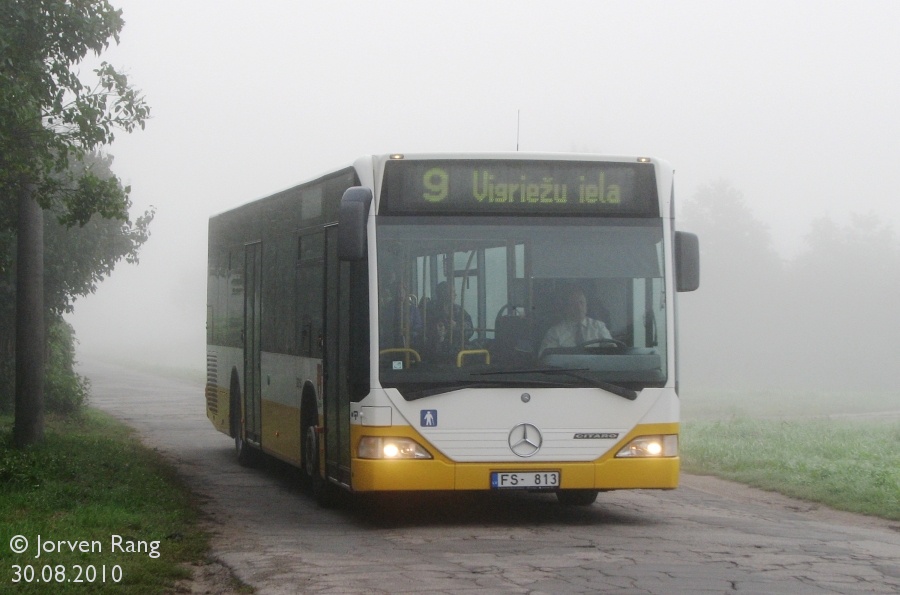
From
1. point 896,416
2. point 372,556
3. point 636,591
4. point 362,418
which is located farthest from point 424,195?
point 896,416

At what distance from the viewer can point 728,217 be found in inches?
4279

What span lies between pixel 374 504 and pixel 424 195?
344 cm

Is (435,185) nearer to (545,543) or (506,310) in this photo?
(506,310)

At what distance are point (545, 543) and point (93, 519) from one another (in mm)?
3503

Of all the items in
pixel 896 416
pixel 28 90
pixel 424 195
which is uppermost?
pixel 28 90

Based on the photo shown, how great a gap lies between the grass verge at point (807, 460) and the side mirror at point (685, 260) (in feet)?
11.6

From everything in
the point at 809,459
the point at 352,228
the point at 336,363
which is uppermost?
the point at 352,228

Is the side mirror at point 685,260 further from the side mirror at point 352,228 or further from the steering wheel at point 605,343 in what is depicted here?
the side mirror at point 352,228

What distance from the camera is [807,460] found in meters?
18.9

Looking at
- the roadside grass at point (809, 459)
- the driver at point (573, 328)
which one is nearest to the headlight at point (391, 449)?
the driver at point (573, 328)

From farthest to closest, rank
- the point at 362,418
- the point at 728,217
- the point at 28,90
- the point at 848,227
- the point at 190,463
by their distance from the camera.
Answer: the point at 848,227, the point at 728,217, the point at 190,463, the point at 28,90, the point at 362,418

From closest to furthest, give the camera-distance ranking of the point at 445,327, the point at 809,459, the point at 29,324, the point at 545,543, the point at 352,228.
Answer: the point at 545,543 → the point at 352,228 → the point at 445,327 → the point at 29,324 → the point at 809,459

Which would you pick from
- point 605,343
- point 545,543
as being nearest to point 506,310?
point 605,343

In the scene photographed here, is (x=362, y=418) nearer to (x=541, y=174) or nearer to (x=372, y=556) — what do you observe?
(x=372, y=556)
